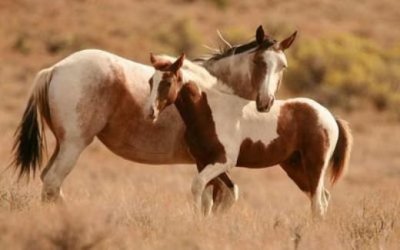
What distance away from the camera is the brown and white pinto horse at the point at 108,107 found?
9.42 m

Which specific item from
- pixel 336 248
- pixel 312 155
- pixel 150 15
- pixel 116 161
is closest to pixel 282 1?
pixel 150 15

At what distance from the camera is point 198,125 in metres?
9.47

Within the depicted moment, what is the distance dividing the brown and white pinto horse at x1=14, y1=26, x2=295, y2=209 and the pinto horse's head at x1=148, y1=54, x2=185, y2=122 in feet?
1.68

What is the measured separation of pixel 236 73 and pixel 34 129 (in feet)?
6.10

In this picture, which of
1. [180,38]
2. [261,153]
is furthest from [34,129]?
[180,38]

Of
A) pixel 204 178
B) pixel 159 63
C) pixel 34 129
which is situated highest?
pixel 159 63

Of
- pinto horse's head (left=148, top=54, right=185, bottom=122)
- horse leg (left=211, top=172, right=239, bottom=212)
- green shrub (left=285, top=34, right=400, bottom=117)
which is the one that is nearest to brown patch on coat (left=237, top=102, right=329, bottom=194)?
horse leg (left=211, top=172, right=239, bottom=212)

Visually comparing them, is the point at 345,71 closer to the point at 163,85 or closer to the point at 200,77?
the point at 200,77

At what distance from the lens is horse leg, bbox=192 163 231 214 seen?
9.23m

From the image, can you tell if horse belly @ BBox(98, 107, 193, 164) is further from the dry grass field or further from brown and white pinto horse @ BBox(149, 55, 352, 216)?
the dry grass field

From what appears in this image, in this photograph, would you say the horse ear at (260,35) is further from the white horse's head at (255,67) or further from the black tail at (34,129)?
the black tail at (34,129)

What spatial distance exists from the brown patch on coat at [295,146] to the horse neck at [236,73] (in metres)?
0.37

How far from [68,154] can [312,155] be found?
2.24m

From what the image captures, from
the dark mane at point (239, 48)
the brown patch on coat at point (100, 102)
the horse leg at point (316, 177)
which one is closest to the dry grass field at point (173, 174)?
the horse leg at point (316, 177)
